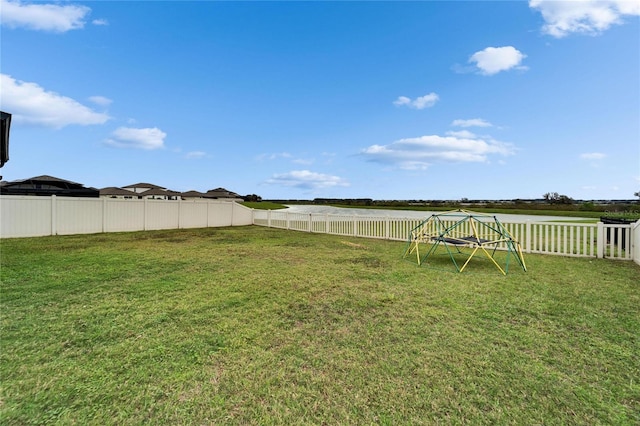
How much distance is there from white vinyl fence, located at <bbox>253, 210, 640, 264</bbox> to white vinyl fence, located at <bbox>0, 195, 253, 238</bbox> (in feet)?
9.92

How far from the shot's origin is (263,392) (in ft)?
5.48

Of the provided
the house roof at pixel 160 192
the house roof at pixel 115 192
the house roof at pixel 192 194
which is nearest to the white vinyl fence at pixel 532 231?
the house roof at pixel 192 194

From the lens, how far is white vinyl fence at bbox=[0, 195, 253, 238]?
28.2 ft

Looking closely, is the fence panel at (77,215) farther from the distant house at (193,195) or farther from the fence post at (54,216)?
the distant house at (193,195)

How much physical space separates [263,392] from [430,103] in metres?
12.2

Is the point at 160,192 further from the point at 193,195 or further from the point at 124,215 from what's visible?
the point at 124,215

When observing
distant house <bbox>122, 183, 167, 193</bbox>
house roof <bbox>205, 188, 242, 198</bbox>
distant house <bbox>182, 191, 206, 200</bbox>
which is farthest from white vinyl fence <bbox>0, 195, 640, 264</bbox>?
distant house <bbox>122, 183, 167, 193</bbox>

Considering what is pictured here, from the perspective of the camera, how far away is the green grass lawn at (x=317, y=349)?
5.07 feet

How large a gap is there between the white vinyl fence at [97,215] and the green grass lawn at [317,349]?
6335 millimetres

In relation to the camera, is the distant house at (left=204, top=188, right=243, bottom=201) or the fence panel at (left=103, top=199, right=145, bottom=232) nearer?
the fence panel at (left=103, top=199, right=145, bottom=232)

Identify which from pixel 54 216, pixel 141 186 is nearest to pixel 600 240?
pixel 54 216

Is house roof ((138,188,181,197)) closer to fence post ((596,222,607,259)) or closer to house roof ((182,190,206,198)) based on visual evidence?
house roof ((182,190,206,198))

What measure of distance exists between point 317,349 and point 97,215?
11.6 metres

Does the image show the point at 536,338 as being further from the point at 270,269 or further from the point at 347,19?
the point at 347,19
